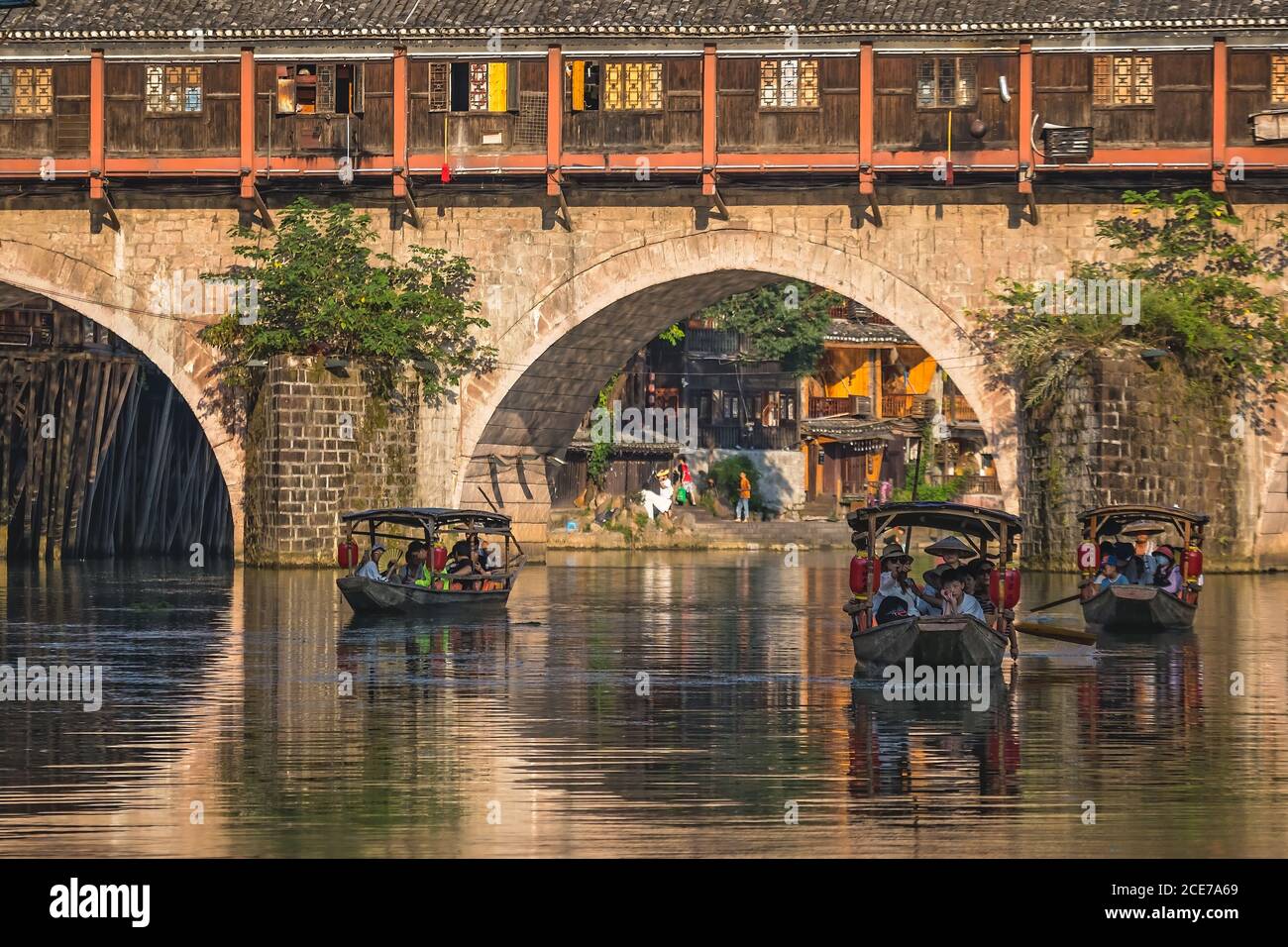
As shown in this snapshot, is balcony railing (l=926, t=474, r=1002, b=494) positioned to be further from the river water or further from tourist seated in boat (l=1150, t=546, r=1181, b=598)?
tourist seated in boat (l=1150, t=546, r=1181, b=598)

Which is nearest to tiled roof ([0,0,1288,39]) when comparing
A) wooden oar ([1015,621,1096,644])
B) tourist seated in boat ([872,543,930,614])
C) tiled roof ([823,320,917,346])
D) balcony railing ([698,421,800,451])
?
wooden oar ([1015,621,1096,644])

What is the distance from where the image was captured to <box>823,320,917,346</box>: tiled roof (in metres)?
89.4

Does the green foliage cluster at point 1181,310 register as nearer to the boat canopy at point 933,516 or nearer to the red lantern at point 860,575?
the boat canopy at point 933,516

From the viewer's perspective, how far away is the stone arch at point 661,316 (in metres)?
50.1

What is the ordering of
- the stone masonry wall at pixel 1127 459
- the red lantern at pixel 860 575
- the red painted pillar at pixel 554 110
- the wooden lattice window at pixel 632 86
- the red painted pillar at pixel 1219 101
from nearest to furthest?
the red lantern at pixel 860 575, the stone masonry wall at pixel 1127 459, the red painted pillar at pixel 1219 101, the wooden lattice window at pixel 632 86, the red painted pillar at pixel 554 110

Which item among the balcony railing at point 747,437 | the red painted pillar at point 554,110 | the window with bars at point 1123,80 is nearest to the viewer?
the window with bars at point 1123,80

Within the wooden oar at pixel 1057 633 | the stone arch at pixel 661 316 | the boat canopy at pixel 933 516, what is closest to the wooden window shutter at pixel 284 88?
the stone arch at pixel 661 316

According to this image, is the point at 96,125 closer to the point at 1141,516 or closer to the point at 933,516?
the point at 1141,516

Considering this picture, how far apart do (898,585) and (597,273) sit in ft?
78.3

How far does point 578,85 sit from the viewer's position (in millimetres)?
50844

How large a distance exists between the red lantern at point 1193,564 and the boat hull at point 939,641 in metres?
11.1
